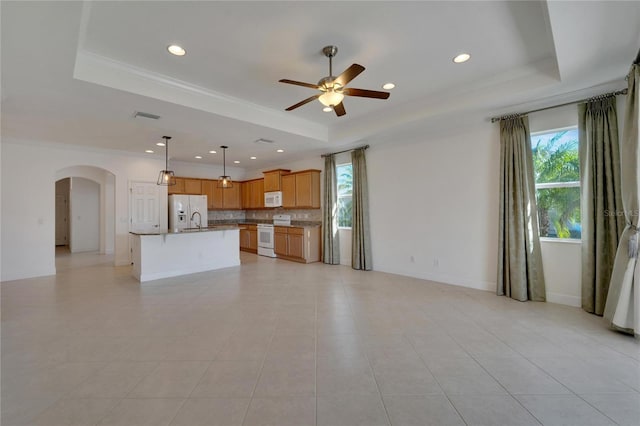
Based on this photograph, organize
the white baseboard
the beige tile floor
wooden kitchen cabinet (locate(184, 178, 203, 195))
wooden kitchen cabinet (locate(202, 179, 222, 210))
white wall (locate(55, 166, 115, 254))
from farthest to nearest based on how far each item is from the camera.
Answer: white wall (locate(55, 166, 115, 254)) → wooden kitchen cabinet (locate(202, 179, 222, 210)) → wooden kitchen cabinet (locate(184, 178, 203, 195)) → the white baseboard → the beige tile floor

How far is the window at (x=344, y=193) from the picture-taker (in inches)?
248

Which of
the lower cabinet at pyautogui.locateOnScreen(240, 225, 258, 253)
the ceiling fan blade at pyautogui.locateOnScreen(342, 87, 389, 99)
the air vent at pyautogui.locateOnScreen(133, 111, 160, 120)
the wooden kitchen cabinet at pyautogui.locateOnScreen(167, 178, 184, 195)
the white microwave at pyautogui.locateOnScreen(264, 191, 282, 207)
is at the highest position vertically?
the air vent at pyautogui.locateOnScreen(133, 111, 160, 120)

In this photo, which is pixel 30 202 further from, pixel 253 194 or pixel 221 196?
pixel 253 194

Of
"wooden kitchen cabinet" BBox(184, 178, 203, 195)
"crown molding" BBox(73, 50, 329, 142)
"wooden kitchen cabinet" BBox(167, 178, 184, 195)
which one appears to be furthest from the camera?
"wooden kitchen cabinet" BBox(184, 178, 203, 195)

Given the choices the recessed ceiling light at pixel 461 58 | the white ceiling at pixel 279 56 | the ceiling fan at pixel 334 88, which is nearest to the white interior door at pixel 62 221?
the white ceiling at pixel 279 56

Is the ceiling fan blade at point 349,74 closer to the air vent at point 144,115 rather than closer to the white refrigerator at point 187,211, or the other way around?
the air vent at point 144,115

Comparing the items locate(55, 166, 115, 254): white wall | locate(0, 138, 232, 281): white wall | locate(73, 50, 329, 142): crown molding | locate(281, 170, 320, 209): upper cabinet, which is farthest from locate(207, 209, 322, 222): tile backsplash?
locate(0, 138, 232, 281): white wall

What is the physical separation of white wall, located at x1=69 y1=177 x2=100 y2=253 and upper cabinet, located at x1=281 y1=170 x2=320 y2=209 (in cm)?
730

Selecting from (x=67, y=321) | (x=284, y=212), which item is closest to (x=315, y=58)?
(x=67, y=321)

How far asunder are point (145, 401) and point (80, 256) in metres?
8.56

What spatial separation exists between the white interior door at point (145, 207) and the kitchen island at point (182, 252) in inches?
63.2

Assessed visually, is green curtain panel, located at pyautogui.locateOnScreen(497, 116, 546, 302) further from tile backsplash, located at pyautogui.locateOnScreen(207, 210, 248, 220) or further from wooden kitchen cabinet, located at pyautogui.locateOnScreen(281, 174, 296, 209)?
tile backsplash, located at pyautogui.locateOnScreen(207, 210, 248, 220)

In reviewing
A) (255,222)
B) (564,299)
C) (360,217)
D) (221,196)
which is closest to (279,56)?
(360,217)

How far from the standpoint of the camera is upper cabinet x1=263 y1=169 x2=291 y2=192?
752cm
